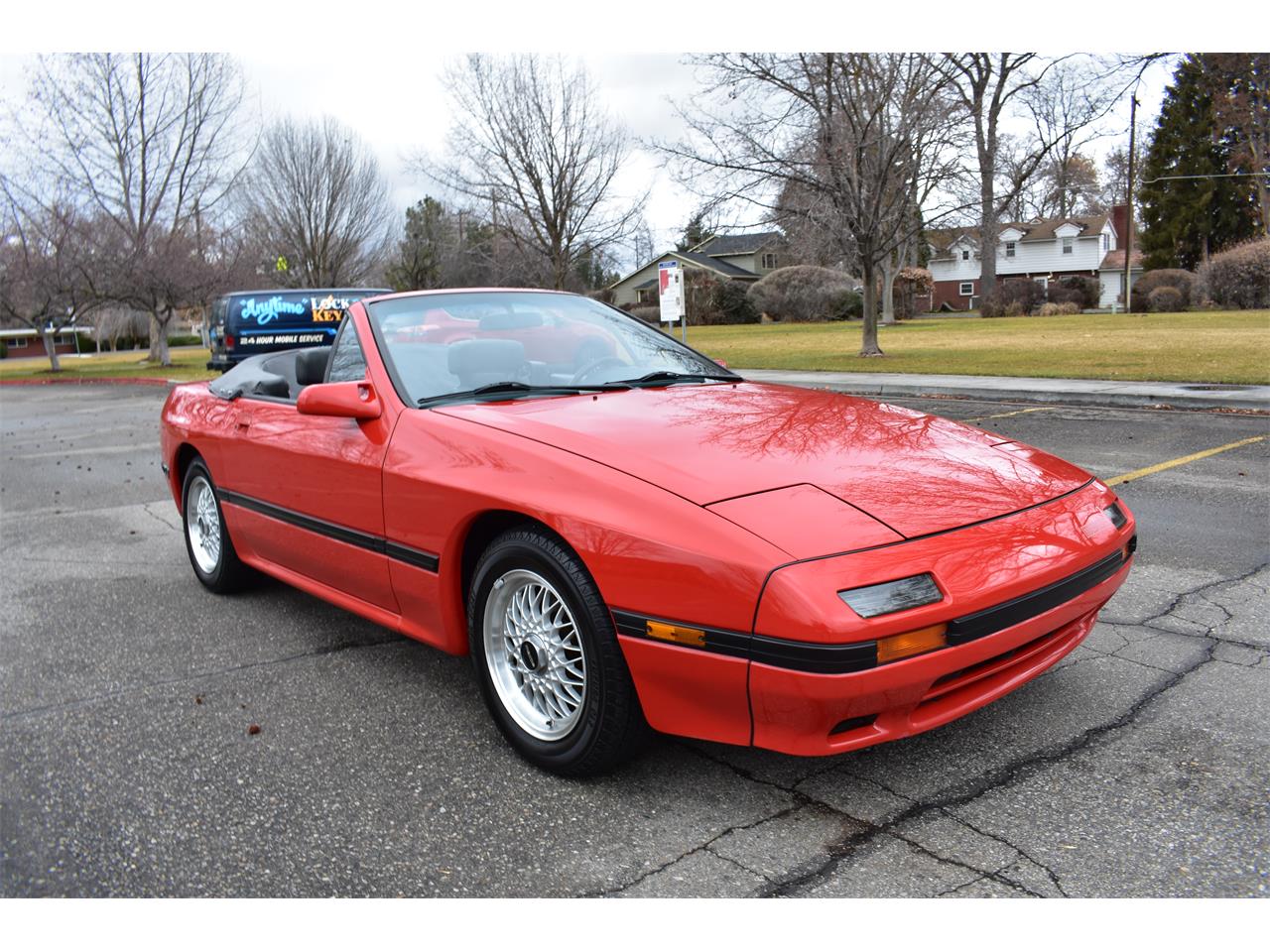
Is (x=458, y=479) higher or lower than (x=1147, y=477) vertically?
higher

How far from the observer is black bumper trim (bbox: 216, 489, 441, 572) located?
3.12 meters

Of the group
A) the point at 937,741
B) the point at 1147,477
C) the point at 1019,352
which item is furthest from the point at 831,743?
the point at 1019,352

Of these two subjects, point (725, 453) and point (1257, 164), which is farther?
point (1257, 164)

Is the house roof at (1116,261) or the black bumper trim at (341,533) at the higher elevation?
the house roof at (1116,261)

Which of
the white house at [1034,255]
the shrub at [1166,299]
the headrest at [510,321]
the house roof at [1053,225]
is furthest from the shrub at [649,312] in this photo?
the headrest at [510,321]

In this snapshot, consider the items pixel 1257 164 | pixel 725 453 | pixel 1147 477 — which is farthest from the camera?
pixel 1257 164

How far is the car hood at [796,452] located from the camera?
2582 millimetres

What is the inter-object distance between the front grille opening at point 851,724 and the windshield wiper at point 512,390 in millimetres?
1659

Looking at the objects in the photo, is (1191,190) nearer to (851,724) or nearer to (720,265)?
(720,265)

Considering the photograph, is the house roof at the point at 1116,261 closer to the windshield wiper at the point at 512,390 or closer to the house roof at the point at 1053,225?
the house roof at the point at 1053,225

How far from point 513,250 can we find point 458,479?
3440 cm

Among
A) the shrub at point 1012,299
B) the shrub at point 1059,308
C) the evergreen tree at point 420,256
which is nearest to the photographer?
the shrub at point 1059,308

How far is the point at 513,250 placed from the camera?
118 ft

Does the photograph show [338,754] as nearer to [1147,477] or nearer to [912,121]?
[1147,477]
